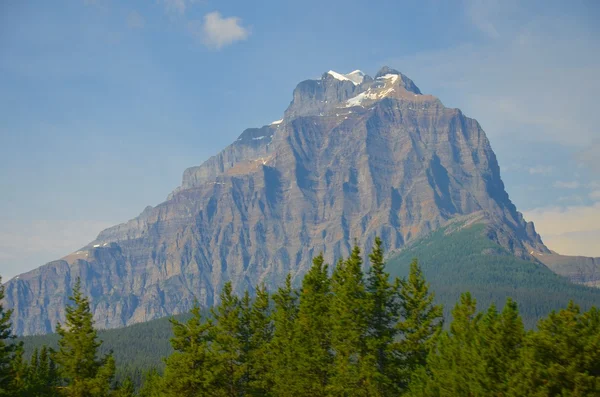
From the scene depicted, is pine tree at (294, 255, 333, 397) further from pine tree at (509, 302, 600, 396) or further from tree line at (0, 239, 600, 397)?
pine tree at (509, 302, 600, 396)

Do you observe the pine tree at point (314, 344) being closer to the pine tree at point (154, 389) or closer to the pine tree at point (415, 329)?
the pine tree at point (415, 329)

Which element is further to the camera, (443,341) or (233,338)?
(233,338)

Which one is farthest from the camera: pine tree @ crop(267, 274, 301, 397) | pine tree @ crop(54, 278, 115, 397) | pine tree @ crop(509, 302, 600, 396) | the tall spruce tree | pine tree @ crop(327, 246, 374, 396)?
the tall spruce tree

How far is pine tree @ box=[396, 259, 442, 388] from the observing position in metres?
58.9

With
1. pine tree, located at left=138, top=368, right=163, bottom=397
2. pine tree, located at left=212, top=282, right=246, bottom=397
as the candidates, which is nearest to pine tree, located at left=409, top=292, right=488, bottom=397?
pine tree, located at left=212, top=282, right=246, bottom=397

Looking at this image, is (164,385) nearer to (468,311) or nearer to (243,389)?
(243,389)

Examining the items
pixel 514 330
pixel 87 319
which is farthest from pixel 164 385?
pixel 514 330

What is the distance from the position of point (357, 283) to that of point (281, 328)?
11.4m

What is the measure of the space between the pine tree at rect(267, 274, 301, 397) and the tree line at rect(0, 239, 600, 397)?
0.11m

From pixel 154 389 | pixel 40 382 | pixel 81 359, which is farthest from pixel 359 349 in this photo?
pixel 40 382

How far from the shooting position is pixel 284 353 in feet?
220

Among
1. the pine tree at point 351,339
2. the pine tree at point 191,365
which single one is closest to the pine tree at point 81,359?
the pine tree at point 191,365

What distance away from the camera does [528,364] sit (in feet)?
133

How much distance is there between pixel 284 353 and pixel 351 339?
9671 mm
